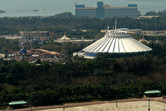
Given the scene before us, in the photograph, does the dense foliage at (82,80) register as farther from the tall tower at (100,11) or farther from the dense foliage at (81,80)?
the tall tower at (100,11)

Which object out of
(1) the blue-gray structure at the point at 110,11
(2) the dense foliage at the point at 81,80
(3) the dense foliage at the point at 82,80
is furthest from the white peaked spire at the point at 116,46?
(1) the blue-gray structure at the point at 110,11

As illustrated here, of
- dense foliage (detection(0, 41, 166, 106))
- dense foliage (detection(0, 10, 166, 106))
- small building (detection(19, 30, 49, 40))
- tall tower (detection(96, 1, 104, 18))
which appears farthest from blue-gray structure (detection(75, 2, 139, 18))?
dense foliage (detection(0, 41, 166, 106))

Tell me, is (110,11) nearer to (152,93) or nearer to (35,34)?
(35,34)

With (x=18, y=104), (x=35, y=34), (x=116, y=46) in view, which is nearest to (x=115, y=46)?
(x=116, y=46)

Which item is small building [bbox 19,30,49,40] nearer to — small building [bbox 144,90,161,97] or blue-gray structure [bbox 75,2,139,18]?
small building [bbox 144,90,161,97]

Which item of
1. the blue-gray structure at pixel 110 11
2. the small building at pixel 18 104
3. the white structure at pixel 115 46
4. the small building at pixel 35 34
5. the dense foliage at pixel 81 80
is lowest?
the small building at pixel 18 104

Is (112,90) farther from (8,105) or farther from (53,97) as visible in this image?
(8,105)

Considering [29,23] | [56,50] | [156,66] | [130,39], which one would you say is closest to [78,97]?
[156,66]

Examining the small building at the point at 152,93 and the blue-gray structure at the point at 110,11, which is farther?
the blue-gray structure at the point at 110,11
